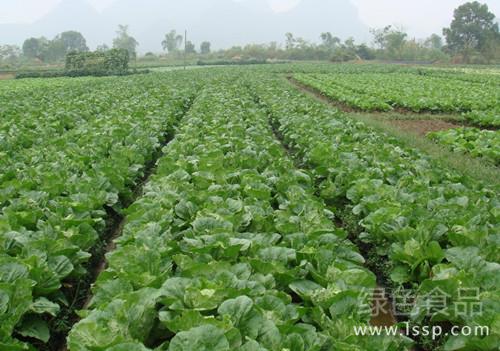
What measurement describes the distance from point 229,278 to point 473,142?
27.2 feet

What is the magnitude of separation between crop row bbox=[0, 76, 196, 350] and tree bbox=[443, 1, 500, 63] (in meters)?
71.4

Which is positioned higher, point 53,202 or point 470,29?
point 470,29

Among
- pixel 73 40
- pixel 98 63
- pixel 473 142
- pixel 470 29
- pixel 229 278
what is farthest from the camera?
pixel 73 40

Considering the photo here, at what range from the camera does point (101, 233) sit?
5.56 meters

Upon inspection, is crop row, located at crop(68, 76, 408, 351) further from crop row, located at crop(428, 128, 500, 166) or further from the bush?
the bush

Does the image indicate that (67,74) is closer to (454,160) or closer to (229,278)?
(454,160)

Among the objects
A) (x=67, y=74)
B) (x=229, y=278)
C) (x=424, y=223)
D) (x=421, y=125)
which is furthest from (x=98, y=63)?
(x=229, y=278)

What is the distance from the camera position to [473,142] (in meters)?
9.89

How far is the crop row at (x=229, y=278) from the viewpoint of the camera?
2752mm

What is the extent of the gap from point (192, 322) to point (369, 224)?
2692mm

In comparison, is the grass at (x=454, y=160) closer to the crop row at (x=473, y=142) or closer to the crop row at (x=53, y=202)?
the crop row at (x=473, y=142)

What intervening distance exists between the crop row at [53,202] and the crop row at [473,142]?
6247mm

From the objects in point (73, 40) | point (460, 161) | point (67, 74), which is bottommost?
point (460, 161)

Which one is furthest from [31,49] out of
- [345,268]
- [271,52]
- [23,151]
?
[345,268]
